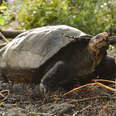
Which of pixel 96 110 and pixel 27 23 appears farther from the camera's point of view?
pixel 27 23

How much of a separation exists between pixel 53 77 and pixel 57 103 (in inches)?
9.5

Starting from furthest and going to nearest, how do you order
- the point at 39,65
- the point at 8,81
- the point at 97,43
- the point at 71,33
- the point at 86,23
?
the point at 86,23, the point at 8,81, the point at 71,33, the point at 39,65, the point at 97,43

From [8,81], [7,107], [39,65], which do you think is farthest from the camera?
[8,81]

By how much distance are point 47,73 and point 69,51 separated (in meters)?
0.23

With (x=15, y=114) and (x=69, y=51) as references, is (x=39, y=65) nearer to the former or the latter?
(x=69, y=51)

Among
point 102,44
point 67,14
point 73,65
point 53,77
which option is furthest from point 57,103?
point 67,14

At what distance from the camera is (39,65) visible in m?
1.73

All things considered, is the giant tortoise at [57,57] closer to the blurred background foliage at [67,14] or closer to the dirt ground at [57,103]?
the dirt ground at [57,103]

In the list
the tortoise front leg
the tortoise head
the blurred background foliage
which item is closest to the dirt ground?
the tortoise front leg

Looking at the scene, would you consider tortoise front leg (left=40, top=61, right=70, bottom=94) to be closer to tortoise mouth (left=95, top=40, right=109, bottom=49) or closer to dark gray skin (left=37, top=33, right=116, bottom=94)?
dark gray skin (left=37, top=33, right=116, bottom=94)


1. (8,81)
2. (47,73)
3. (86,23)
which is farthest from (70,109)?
(86,23)

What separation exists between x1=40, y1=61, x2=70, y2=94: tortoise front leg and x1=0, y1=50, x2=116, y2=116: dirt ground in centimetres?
5

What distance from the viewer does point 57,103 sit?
1478 millimetres

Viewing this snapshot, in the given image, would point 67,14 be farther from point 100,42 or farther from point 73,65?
point 100,42
